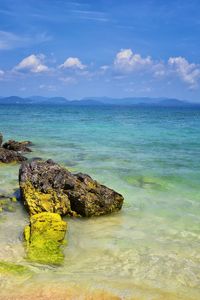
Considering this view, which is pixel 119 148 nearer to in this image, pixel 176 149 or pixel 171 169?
pixel 176 149

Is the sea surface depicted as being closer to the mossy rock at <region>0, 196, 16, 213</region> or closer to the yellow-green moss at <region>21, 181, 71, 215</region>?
the mossy rock at <region>0, 196, 16, 213</region>

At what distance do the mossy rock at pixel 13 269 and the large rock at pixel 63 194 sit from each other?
392 centimetres

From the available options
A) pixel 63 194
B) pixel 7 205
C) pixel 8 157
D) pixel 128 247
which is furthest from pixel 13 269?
pixel 8 157

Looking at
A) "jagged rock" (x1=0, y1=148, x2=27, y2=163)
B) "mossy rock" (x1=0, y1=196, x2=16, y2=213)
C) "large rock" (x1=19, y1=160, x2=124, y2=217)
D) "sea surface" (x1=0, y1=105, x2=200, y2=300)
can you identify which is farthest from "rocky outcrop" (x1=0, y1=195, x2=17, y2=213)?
"jagged rock" (x1=0, y1=148, x2=27, y2=163)

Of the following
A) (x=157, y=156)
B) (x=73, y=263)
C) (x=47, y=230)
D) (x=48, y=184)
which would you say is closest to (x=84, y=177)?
(x=48, y=184)

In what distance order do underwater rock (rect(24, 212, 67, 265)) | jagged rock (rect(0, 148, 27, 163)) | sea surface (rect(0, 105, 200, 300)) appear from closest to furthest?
1. sea surface (rect(0, 105, 200, 300))
2. underwater rock (rect(24, 212, 67, 265))
3. jagged rock (rect(0, 148, 27, 163))

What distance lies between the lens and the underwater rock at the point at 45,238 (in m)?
9.05

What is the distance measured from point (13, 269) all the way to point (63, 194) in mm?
4876

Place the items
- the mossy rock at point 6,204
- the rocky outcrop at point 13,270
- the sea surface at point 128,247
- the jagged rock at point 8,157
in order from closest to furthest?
1. the sea surface at point 128,247
2. the rocky outcrop at point 13,270
3. the mossy rock at point 6,204
4. the jagged rock at point 8,157

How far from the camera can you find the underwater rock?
9.05 m

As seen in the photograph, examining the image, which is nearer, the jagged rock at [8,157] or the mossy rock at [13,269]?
the mossy rock at [13,269]

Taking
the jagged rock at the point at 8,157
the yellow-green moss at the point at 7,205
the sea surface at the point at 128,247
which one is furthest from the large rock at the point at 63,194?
the jagged rock at the point at 8,157

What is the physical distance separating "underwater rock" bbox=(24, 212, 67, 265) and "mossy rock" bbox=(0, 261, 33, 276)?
635 millimetres

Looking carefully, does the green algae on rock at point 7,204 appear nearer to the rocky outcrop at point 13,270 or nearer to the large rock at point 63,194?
the large rock at point 63,194
